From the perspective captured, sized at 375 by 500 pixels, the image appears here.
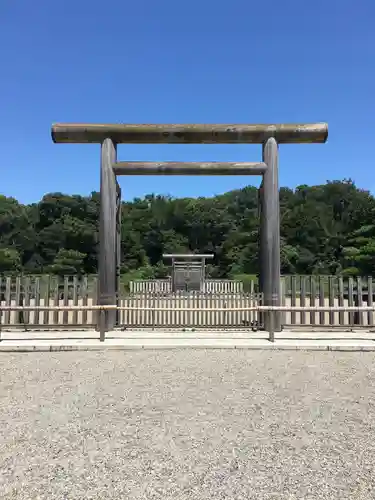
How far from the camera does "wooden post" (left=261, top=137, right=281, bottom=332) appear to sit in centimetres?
935

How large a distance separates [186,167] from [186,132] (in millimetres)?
935

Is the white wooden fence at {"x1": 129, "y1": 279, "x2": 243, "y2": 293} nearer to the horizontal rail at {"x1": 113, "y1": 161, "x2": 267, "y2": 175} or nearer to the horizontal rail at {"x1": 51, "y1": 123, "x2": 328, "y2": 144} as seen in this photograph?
the horizontal rail at {"x1": 113, "y1": 161, "x2": 267, "y2": 175}

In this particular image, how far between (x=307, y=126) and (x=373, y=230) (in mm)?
24993

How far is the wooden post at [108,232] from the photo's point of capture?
938 centimetres

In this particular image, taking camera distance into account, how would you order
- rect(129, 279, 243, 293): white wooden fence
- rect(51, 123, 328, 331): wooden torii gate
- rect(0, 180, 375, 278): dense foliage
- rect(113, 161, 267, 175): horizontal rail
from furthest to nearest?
rect(0, 180, 375, 278): dense foliage, rect(129, 279, 243, 293): white wooden fence, rect(113, 161, 267, 175): horizontal rail, rect(51, 123, 328, 331): wooden torii gate

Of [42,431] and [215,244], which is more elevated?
[215,244]

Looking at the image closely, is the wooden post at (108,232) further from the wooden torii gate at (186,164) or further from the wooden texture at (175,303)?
the wooden texture at (175,303)

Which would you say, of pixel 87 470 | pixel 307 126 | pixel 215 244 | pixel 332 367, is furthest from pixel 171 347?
pixel 215 244

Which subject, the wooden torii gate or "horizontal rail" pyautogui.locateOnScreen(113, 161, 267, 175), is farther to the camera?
"horizontal rail" pyautogui.locateOnScreen(113, 161, 267, 175)

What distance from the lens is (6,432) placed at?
11.1 ft

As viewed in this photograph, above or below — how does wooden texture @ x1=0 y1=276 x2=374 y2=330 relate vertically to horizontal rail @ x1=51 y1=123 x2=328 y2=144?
below

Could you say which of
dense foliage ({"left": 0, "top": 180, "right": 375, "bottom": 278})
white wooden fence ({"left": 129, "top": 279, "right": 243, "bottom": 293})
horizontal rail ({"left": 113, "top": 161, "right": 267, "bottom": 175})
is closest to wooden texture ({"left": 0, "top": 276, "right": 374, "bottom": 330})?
horizontal rail ({"left": 113, "top": 161, "right": 267, "bottom": 175})

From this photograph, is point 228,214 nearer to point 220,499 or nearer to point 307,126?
point 307,126

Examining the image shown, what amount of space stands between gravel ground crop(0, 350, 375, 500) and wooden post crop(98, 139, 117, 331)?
3.44m
